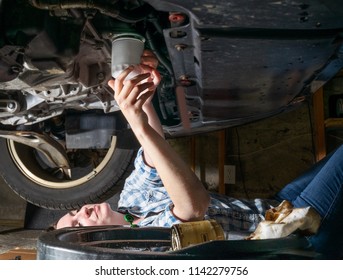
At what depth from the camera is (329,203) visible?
0.90 m

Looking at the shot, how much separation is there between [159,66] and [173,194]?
1.54 ft

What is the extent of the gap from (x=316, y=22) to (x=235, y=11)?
0.16m

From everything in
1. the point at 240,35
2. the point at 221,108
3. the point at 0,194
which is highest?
the point at 240,35

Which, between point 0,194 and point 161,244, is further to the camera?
point 0,194

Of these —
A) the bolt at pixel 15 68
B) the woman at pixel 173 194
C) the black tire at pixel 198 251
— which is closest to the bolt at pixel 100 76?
the woman at pixel 173 194

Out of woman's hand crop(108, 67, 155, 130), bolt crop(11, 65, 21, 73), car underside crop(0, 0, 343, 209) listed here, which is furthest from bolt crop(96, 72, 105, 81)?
woman's hand crop(108, 67, 155, 130)

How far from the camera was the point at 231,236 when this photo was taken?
3.40ft

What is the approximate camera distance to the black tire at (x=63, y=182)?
1755 millimetres

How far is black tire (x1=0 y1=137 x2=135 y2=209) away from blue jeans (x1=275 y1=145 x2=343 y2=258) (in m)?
0.94

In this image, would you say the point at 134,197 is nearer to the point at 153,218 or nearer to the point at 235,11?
the point at 153,218

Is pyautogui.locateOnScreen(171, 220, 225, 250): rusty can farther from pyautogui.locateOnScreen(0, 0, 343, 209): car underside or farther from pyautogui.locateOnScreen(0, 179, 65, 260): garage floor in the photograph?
pyautogui.locateOnScreen(0, 179, 65, 260): garage floor

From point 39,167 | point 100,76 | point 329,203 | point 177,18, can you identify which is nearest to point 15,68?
point 100,76

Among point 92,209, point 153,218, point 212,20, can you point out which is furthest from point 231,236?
point 212,20

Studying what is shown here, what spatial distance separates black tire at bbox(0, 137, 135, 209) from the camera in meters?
1.75
